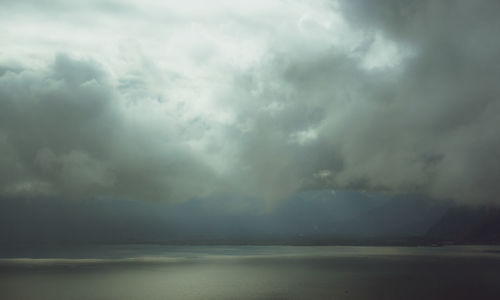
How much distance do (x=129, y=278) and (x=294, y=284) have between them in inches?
1791

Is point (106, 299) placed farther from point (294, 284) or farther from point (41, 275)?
point (41, 275)

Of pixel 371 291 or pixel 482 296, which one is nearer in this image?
pixel 482 296

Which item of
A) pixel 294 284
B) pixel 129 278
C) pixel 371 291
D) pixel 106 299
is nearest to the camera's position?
pixel 106 299

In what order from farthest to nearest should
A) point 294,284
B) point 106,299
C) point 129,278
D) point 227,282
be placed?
1. point 129,278
2. point 227,282
3. point 294,284
4. point 106,299

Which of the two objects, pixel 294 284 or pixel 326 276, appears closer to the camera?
pixel 294 284

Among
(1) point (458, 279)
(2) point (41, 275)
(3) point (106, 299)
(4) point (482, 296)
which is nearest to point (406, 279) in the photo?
(1) point (458, 279)

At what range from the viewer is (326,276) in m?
117

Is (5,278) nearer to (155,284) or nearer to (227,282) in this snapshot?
(155,284)

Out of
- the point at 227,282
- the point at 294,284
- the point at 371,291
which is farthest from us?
the point at 227,282

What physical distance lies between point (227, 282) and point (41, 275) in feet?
171

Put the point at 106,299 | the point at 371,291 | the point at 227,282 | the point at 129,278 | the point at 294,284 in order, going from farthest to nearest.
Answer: the point at 129,278 < the point at 227,282 < the point at 294,284 < the point at 371,291 < the point at 106,299

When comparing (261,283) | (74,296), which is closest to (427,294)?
(261,283)

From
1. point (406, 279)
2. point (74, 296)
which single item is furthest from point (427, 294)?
point (74, 296)

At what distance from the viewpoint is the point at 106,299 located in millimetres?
77625
